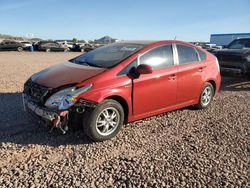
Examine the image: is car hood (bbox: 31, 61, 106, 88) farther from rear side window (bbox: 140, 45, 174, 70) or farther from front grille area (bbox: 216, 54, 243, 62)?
front grille area (bbox: 216, 54, 243, 62)

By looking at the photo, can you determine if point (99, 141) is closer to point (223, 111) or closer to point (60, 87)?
point (60, 87)

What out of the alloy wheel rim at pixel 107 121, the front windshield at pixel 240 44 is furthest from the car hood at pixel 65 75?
the front windshield at pixel 240 44

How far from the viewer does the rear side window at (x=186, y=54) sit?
226 inches

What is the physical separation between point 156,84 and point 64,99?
177cm

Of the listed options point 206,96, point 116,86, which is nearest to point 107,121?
point 116,86

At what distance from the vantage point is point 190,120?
5.74 m

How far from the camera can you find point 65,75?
4602 millimetres

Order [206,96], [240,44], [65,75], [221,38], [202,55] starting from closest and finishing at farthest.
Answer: [65,75] → [202,55] → [206,96] → [240,44] → [221,38]

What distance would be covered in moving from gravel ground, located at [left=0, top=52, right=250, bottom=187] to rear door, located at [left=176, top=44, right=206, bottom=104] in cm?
50

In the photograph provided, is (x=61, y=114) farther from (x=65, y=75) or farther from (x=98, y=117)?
(x=65, y=75)

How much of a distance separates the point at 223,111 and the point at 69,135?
12.2 feet

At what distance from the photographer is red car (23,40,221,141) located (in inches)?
165

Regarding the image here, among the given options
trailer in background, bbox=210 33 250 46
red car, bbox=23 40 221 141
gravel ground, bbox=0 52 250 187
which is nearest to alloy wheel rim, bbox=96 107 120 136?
red car, bbox=23 40 221 141

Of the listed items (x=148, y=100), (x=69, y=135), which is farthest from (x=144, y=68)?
(x=69, y=135)
